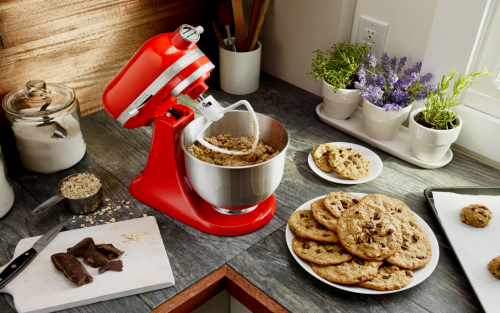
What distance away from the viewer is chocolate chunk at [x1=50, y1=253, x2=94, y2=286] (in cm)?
85

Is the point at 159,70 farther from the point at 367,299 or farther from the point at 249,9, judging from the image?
the point at 249,9

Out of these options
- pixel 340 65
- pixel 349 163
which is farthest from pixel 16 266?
pixel 340 65

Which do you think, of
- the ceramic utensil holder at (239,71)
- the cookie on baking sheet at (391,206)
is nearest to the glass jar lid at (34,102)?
the ceramic utensil holder at (239,71)

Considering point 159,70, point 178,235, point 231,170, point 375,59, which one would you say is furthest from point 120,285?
point 375,59

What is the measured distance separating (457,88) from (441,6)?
23 cm

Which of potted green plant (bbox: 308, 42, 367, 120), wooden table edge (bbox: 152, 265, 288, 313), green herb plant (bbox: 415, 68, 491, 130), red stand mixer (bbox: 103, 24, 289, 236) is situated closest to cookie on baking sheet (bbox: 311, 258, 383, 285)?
wooden table edge (bbox: 152, 265, 288, 313)

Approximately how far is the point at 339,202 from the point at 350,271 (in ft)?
0.62

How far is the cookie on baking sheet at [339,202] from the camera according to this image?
965mm

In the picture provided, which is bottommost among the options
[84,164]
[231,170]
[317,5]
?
[84,164]

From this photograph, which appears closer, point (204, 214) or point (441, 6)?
point (204, 214)

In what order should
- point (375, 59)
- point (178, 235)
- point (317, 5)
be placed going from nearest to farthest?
point (178, 235), point (375, 59), point (317, 5)

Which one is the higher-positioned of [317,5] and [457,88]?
[317,5]

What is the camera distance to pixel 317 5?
4.82ft

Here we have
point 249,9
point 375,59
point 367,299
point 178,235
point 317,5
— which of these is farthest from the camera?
point 249,9
